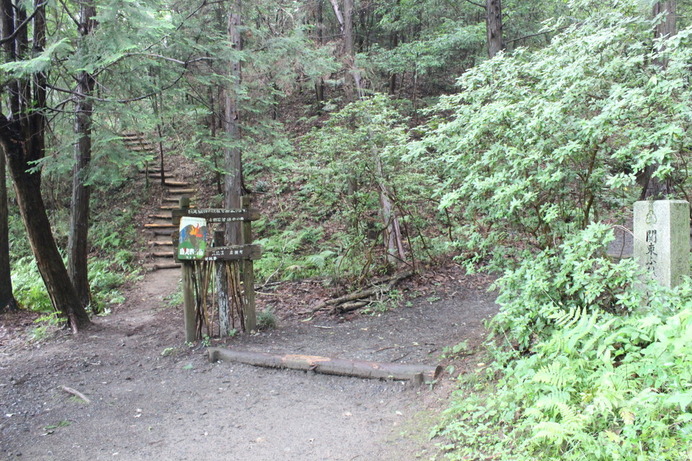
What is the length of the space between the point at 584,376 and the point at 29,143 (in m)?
8.19

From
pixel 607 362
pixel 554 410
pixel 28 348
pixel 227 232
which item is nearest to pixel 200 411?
pixel 554 410

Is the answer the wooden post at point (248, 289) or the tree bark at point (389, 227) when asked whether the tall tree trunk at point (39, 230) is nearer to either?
the wooden post at point (248, 289)

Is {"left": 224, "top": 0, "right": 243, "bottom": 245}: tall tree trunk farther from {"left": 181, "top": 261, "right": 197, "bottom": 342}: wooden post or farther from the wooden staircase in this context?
{"left": 181, "top": 261, "right": 197, "bottom": 342}: wooden post

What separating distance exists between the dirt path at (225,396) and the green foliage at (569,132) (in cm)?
194

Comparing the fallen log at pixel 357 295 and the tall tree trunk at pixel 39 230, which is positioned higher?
the tall tree trunk at pixel 39 230

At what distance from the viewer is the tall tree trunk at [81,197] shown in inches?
304

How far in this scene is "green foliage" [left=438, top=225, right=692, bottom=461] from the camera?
8.75ft

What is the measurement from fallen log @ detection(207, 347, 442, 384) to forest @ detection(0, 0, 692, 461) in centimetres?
59

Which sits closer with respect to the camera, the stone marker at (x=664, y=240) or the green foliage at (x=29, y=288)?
the stone marker at (x=664, y=240)

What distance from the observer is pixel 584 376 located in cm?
326

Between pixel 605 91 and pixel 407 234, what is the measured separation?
5.52 meters

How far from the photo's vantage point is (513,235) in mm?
5020

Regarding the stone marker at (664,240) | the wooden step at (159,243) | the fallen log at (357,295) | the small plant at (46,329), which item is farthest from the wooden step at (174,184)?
the stone marker at (664,240)

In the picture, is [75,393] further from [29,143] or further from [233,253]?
[29,143]
